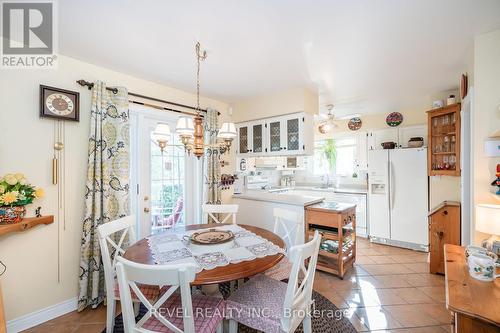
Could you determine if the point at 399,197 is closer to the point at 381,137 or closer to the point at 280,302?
the point at 381,137

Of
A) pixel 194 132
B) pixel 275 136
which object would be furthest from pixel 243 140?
pixel 194 132

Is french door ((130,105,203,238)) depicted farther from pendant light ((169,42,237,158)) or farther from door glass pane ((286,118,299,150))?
door glass pane ((286,118,299,150))

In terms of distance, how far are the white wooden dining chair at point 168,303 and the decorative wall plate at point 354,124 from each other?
→ 4363 mm

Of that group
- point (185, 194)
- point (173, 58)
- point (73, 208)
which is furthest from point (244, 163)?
point (73, 208)

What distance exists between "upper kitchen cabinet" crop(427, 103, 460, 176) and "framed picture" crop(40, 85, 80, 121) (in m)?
4.36

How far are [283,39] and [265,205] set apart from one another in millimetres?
2140

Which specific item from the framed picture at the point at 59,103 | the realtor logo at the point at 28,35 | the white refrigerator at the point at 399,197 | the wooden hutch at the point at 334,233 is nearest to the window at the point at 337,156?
the white refrigerator at the point at 399,197

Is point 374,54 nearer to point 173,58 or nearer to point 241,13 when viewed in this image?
point 241,13

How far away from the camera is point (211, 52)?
2.02m

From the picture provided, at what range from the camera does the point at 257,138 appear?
343 centimetres

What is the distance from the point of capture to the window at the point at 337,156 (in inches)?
191

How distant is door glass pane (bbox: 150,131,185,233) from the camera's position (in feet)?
9.09

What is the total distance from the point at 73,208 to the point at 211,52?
199cm

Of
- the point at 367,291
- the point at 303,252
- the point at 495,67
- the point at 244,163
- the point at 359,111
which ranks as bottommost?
the point at 367,291
